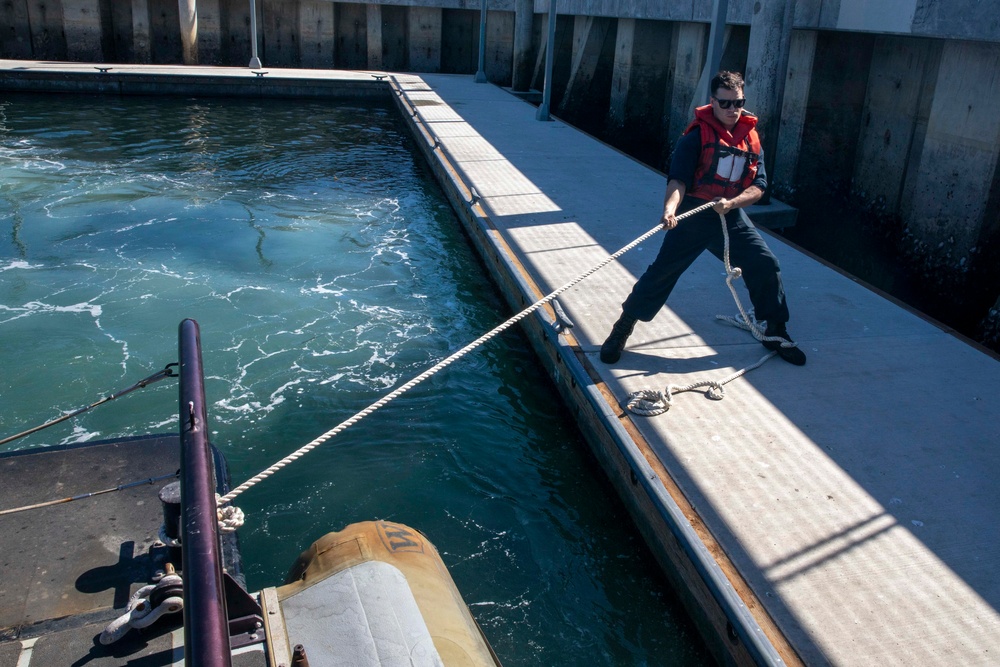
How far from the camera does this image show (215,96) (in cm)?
1953

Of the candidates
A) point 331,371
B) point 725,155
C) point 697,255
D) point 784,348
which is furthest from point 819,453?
point 331,371

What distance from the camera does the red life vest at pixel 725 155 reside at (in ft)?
16.5

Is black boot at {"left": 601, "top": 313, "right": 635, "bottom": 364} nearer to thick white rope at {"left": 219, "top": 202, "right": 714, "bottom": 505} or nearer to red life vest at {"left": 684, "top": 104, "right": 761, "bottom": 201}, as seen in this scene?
thick white rope at {"left": 219, "top": 202, "right": 714, "bottom": 505}

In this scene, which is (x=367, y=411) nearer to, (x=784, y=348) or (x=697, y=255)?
(x=697, y=255)

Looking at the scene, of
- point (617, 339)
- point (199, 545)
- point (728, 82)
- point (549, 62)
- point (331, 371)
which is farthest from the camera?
point (549, 62)

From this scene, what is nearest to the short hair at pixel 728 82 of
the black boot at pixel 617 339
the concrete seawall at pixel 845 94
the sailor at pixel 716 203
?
the sailor at pixel 716 203

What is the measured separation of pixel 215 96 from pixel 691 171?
56.2 ft

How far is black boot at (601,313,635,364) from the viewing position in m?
5.35

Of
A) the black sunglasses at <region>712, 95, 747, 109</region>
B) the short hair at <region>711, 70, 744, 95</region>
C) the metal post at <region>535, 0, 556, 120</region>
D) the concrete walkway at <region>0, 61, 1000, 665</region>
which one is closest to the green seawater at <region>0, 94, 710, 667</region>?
the concrete walkway at <region>0, 61, 1000, 665</region>

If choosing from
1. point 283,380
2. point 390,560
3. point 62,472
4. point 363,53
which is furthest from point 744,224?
point 363,53

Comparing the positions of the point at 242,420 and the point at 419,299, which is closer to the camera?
the point at 242,420

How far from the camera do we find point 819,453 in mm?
4477

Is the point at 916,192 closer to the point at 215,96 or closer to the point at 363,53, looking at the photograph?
the point at 215,96

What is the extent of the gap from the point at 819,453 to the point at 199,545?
3719 millimetres
